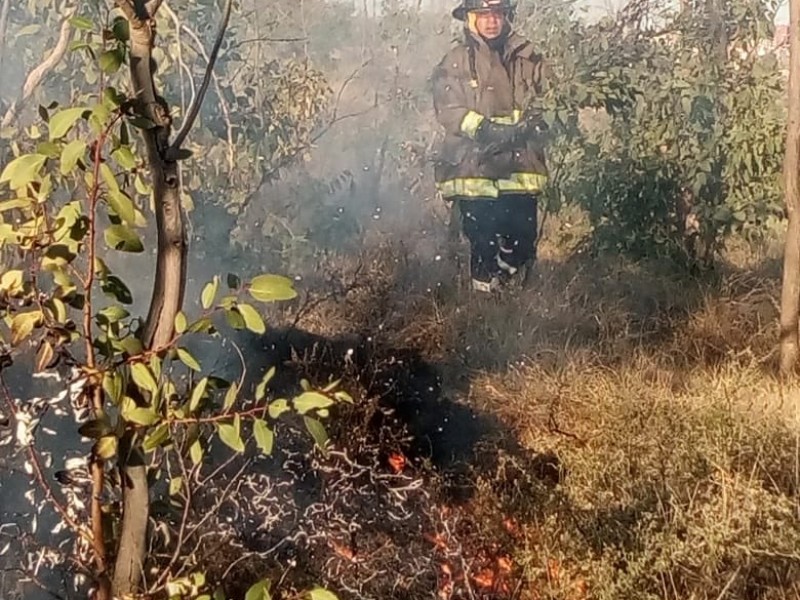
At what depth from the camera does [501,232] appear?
6246 millimetres

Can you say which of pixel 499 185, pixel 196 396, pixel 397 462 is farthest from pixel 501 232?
pixel 196 396

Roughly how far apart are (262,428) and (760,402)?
284 centimetres

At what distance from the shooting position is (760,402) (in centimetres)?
381

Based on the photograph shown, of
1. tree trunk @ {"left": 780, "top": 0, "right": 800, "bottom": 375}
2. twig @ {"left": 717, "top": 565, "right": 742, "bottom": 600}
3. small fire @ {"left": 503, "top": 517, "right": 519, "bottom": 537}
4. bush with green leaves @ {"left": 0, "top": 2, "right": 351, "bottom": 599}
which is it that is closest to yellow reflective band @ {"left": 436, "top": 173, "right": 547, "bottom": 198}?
tree trunk @ {"left": 780, "top": 0, "right": 800, "bottom": 375}

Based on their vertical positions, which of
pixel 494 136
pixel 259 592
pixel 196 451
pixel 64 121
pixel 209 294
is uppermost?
pixel 64 121

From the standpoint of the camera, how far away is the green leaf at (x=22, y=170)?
1257mm

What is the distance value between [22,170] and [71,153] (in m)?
0.06

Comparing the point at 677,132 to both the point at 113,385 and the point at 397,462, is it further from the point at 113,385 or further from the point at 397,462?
the point at 113,385

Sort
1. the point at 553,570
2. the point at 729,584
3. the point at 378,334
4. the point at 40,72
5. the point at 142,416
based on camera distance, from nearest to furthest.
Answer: the point at 142,416, the point at 729,584, the point at 553,570, the point at 40,72, the point at 378,334

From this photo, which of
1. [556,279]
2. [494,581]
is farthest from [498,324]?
[494,581]

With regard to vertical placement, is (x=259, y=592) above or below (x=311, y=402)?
below

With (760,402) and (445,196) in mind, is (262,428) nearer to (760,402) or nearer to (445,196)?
(760,402)

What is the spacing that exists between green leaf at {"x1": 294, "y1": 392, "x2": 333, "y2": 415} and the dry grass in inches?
56.4

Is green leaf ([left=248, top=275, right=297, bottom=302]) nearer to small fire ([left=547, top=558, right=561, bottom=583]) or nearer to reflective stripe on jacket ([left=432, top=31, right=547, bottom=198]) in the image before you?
small fire ([left=547, top=558, right=561, bottom=583])
